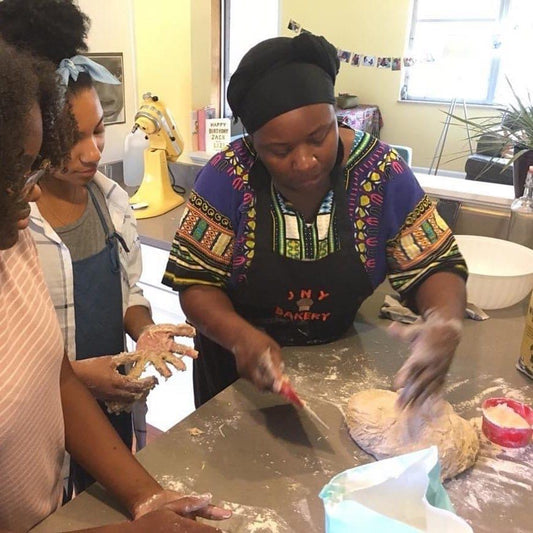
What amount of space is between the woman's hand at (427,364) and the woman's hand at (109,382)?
450 millimetres

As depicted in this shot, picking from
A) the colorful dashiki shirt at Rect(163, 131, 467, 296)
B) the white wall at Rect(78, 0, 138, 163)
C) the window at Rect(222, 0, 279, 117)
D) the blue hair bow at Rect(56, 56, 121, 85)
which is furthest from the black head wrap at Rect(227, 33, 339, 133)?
the white wall at Rect(78, 0, 138, 163)

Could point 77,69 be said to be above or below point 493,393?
above

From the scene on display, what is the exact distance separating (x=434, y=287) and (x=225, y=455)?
512 millimetres

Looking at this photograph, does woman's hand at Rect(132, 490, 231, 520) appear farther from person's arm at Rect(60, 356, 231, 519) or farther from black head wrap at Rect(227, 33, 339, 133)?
black head wrap at Rect(227, 33, 339, 133)

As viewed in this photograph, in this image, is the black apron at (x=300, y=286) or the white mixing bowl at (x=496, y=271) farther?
the white mixing bowl at (x=496, y=271)

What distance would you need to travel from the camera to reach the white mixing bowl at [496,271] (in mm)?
1322

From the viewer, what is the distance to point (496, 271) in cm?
151

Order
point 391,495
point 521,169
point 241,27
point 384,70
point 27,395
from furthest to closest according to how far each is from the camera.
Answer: point 384,70, point 241,27, point 521,169, point 27,395, point 391,495

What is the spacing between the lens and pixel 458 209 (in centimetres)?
171

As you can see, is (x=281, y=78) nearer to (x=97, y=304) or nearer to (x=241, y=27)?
(x=97, y=304)

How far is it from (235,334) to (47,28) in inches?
25.3

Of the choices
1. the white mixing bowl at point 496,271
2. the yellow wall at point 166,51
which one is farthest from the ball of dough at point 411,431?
the yellow wall at point 166,51

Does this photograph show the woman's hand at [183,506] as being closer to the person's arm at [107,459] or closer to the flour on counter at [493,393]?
the person's arm at [107,459]

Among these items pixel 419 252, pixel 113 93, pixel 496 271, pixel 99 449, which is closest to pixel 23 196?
pixel 99 449
